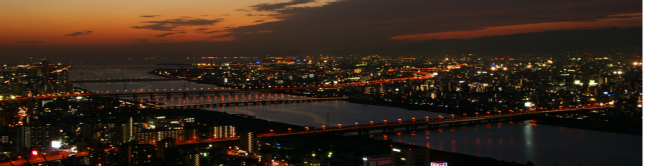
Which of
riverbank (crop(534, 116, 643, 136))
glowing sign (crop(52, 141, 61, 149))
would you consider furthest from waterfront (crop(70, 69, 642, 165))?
glowing sign (crop(52, 141, 61, 149))

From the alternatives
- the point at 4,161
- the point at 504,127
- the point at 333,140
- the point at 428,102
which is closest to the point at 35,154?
the point at 4,161

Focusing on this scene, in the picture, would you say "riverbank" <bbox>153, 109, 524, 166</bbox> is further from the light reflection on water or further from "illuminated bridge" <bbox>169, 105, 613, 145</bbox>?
the light reflection on water

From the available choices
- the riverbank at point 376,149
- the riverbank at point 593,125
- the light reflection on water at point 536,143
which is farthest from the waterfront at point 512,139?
the riverbank at point 376,149

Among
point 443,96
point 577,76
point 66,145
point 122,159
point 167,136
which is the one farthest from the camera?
point 577,76

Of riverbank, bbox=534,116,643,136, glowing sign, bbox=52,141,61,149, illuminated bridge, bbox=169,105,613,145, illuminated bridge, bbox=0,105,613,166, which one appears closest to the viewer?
illuminated bridge, bbox=0,105,613,166

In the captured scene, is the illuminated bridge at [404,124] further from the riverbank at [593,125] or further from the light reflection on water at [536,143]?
the riverbank at [593,125]

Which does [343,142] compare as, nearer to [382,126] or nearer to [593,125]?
[382,126]

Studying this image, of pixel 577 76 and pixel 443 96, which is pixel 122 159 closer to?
pixel 443 96
